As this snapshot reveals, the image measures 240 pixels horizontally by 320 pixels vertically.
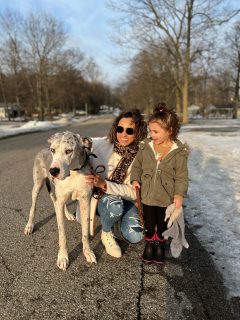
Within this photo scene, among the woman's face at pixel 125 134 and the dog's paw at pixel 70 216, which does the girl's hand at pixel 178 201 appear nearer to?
the woman's face at pixel 125 134

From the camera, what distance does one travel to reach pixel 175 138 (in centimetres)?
360

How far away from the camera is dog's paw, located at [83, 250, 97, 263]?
3.59 m

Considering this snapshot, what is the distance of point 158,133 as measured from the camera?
3.53 metres

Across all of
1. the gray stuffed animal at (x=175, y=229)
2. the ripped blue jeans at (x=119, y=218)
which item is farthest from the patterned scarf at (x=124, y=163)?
the gray stuffed animal at (x=175, y=229)

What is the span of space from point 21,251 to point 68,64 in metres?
48.4

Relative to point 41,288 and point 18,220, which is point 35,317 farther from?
point 18,220

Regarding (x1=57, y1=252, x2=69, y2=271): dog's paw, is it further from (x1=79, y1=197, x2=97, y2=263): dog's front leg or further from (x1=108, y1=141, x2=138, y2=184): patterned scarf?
(x1=108, y1=141, x2=138, y2=184): patterned scarf

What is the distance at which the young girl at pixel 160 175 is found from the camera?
3.51m

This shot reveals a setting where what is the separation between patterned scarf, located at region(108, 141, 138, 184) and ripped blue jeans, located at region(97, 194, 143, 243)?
266mm

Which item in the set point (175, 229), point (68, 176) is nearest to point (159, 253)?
point (175, 229)

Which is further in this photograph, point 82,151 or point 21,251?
point 21,251

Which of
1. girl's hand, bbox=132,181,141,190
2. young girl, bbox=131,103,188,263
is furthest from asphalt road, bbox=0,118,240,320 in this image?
girl's hand, bbox=132,181,141,190

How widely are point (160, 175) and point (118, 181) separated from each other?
2.16 feet

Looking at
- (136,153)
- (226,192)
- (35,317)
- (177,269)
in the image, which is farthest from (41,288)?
(226,192)
